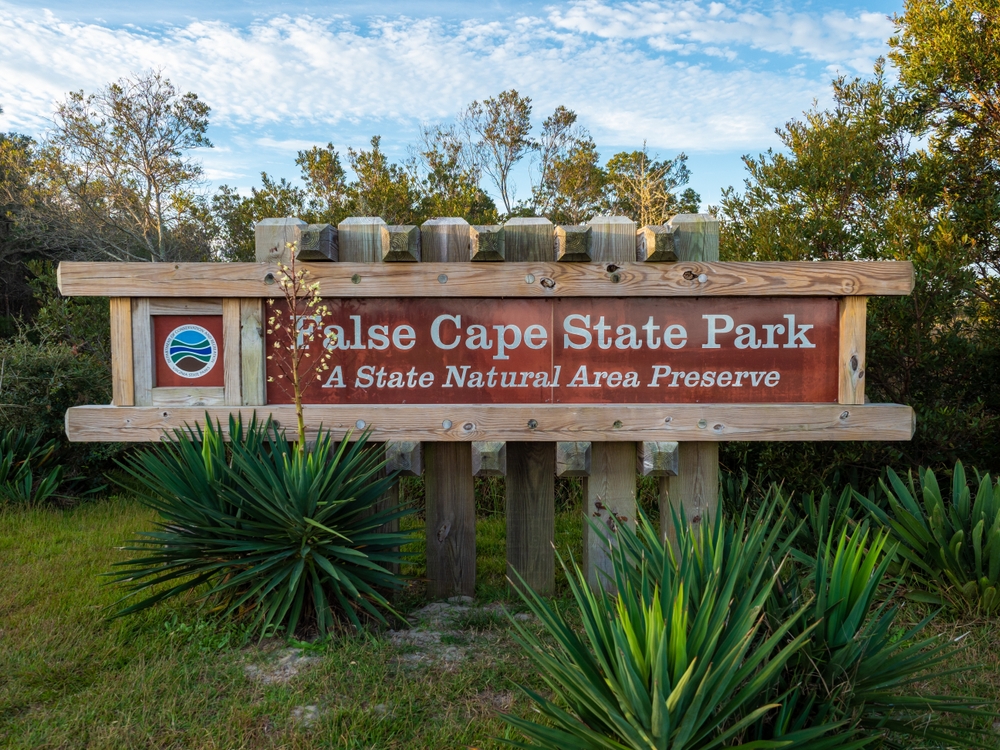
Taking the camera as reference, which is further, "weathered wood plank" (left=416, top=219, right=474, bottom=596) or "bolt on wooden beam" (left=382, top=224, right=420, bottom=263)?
"weathered wood plank" (left=416, top=219, right=474, bottom=596)

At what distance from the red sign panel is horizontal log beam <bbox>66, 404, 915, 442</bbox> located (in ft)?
0.30

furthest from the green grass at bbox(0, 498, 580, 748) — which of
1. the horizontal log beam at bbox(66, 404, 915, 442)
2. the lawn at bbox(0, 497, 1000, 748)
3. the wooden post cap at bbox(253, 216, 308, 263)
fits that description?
the wooden post cap at bbox(253, 216, 308, 263)

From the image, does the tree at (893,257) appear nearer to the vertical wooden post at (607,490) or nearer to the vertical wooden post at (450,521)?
the vertical wooden post at (607,490)

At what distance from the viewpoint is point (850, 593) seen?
2.28 metres

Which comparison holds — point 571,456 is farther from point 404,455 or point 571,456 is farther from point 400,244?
point 400,244

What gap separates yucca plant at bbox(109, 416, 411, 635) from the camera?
3.18m

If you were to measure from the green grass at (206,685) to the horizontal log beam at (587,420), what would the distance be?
947 mm

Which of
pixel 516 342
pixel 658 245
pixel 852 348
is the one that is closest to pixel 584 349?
pixel 516 342

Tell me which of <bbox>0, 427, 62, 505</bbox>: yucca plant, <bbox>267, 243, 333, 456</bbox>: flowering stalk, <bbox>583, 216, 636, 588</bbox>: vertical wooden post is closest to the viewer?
<bbox>267, 243, 333, 456</bbox>: flowering stalk

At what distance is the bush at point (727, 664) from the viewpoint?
1.79m

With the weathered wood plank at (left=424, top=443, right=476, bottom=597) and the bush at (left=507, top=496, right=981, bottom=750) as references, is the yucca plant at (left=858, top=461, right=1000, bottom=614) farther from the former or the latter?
the weathered wood plank at (left=424, top=443, right=476, bottom=597)

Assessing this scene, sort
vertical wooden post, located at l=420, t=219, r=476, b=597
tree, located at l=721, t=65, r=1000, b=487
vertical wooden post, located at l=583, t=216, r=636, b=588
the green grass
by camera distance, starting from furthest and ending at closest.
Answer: tree, located at l=721, t=65, r=1000, b=487 < vertical wooden post, located at l=420, t=219, r=476, b=597 < vertical wooden post, located at l=583, t=216, r=636, b=588 < the green grass

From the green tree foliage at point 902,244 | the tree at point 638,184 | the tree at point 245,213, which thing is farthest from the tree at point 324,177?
the green tree foliage at point 902,244

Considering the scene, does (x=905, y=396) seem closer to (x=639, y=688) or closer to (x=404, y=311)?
(x=404, y=311)
